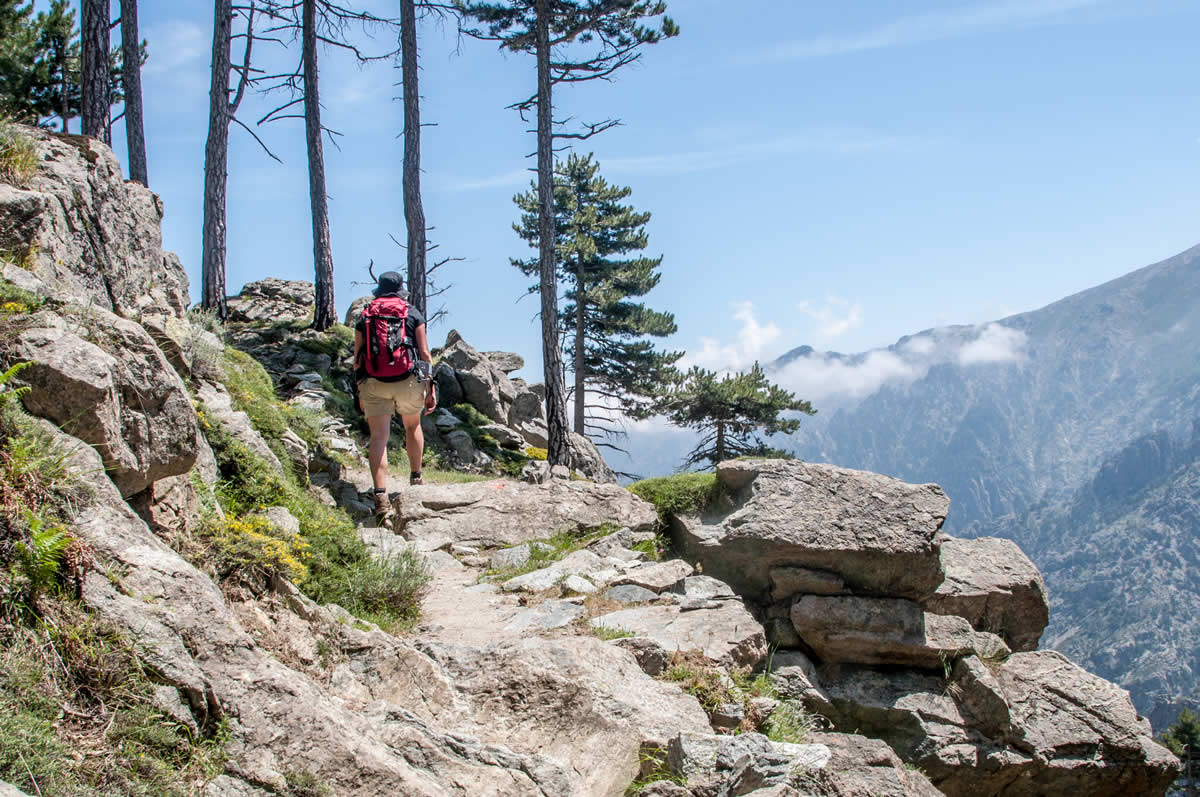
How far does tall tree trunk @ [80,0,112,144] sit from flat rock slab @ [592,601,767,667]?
14.2m

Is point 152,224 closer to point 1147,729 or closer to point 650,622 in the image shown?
point 650,622

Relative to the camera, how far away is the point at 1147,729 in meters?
9.99

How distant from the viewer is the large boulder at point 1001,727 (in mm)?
8984

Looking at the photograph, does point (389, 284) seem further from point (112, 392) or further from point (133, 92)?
point (133, 92)

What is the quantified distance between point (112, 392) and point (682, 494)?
26.4 feet

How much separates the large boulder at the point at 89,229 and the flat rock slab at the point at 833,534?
663 centimetres

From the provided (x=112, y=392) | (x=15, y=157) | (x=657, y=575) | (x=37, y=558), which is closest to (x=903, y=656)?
(x=657, y=575)

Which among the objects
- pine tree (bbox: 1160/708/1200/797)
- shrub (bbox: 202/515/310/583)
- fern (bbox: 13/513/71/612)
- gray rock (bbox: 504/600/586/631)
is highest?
fern (bbox: 13/513/71/612)

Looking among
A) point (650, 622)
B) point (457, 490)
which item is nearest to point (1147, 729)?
point (650, 622)

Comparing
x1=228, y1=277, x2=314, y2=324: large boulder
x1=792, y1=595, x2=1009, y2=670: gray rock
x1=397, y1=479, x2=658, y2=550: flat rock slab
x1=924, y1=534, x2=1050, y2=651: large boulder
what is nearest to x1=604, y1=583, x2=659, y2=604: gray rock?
x1=792, y1=595, x2=1009, y2=670: gray rock

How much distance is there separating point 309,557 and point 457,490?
15.0 feet

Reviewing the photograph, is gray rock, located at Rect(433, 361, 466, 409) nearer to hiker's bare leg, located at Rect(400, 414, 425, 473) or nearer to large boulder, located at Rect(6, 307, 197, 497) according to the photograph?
hiker's bare leg, located at Rect(400, 414, 425, 473)

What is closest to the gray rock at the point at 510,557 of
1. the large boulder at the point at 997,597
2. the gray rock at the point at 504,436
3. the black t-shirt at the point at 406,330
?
the black t-shirt at the point at 406,330

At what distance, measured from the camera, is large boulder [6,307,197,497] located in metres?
4.00
